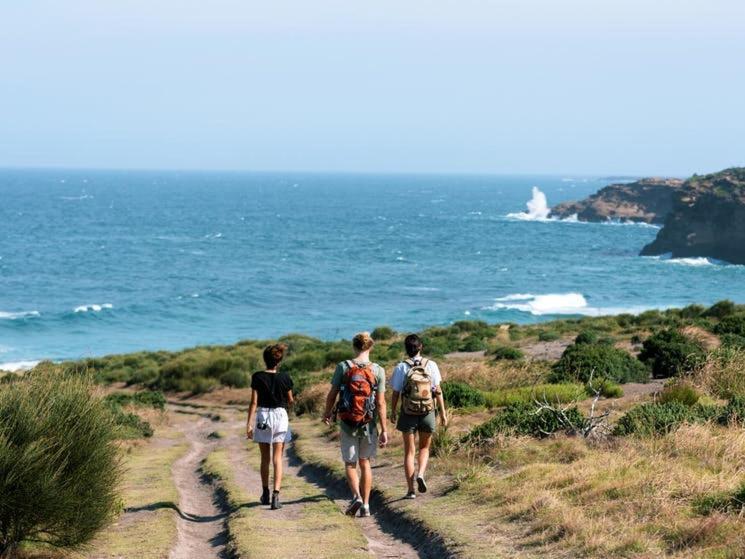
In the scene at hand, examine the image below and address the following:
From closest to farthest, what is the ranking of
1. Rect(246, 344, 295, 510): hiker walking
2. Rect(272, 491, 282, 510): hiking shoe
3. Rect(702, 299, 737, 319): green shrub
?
Rect(246, 344, 295, 510): hiker walking → Rect(272, 491, 282, 510): hiking shoe → Rect(702, 299, 737, 319): green shrub

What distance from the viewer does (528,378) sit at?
76.6 feet

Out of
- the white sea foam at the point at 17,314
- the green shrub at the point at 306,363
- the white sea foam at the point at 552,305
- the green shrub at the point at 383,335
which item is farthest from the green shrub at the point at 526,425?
the white sea foam at the point at 17,314

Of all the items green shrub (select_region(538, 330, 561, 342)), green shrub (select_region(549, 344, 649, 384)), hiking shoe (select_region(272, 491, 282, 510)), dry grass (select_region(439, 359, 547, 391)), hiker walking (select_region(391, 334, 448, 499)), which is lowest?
green shrub (select_region(538, 330, 561, 342))

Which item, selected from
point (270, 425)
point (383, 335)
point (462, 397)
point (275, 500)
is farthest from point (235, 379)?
point (270, 425)

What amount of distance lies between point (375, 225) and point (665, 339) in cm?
14980

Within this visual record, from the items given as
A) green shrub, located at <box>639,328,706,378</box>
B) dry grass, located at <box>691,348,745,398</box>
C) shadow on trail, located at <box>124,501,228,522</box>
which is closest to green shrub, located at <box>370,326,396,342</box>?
green shrub, located at <box>639,328,706,378</box>

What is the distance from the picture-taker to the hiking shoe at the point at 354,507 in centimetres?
1151

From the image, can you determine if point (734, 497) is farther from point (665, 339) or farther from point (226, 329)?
point (226, 329)

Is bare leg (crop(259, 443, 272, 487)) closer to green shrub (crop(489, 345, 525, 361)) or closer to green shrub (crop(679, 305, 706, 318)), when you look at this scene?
green shrub (crop(489, 345, 525, 361))

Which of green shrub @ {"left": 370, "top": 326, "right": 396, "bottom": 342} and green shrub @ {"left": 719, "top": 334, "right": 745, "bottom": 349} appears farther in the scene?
green shrub @ {"left": 370, "top": 326, "right": 396, "bottom": 342}

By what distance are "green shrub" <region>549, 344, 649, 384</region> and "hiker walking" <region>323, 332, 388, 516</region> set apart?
455 inches

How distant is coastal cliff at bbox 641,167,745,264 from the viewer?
116812 mm

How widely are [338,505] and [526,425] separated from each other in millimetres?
3613

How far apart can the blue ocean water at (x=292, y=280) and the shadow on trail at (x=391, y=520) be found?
49.0 m
